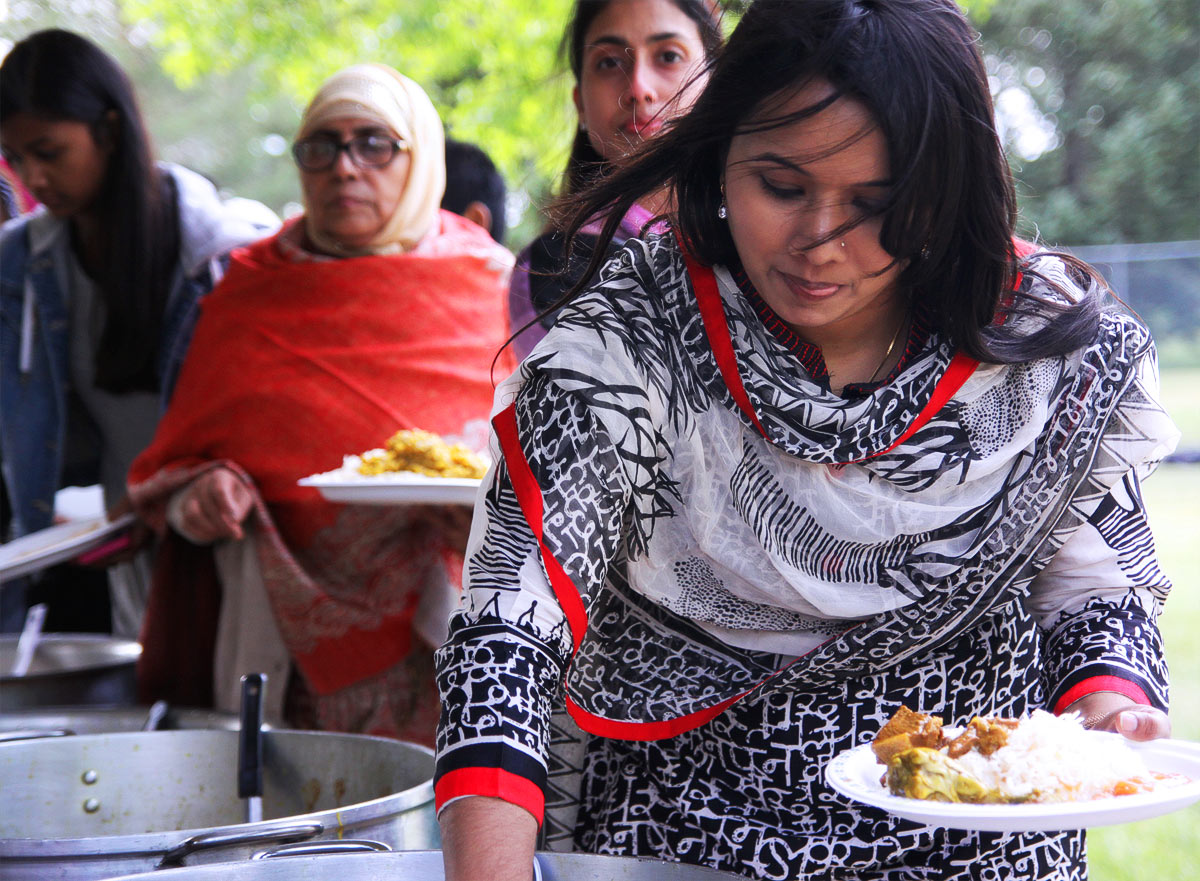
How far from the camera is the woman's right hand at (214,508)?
2.66 meters

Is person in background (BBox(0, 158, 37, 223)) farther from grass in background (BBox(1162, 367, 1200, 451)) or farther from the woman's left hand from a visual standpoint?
grass in background (BBox(1162, 367, 1200, 451))

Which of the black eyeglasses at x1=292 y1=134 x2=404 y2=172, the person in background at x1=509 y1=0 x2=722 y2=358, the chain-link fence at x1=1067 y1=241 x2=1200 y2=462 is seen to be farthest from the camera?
the chain-link fence at x1=1067 y1=241 x2=1200 y2=462

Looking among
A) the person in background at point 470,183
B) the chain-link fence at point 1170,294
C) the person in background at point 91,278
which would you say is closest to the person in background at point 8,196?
the person in background at point 91,278

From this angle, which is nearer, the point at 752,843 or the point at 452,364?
the point at 752,843

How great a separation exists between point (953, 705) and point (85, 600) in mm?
2926

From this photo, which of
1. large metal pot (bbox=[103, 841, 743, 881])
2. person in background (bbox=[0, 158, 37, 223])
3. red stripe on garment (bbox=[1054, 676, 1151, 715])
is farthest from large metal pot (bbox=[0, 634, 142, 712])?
person in background (bbox=[0, 158, 37, 223])

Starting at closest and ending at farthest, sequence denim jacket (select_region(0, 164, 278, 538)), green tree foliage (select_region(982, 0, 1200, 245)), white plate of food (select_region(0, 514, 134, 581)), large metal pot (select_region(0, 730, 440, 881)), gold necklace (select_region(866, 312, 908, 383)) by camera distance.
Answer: gold necklace (select_region(866, 312, 908, 383)), large metal pot (select_region(0, 730, 440, 881)), white plate of food (select_region(0, 514, 134, 581)), denim jacket (select_region(0, 164, 278, 538)), green tree foliage (select_region(982, 0, 1200, 245))

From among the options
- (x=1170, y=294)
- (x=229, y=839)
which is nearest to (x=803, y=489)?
(x=229, y=839)

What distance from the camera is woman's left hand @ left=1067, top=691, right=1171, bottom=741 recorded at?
119 centimetres

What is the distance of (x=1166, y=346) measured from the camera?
1420 centimetres

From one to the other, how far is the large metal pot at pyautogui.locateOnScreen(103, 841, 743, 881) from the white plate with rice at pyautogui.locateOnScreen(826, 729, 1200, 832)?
0.18m

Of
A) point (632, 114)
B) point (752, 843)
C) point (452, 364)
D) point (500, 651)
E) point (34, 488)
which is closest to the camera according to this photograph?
point (500, 651)

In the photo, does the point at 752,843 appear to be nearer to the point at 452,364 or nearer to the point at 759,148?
the point at 759,148

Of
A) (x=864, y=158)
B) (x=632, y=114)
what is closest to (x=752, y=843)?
(x=864, y=158)
